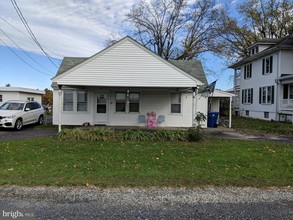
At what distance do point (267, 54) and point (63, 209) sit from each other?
25.1m

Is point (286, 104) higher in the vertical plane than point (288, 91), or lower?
lower

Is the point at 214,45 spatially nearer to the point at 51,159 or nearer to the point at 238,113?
the point at 238,113

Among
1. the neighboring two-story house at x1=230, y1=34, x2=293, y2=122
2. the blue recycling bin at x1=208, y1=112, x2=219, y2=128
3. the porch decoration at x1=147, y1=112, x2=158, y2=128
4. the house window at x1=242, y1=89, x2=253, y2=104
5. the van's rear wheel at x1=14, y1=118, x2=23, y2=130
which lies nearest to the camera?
the van's rear wheel at x1=14, y1=118, x2=23, y2=130

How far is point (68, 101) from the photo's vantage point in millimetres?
17328

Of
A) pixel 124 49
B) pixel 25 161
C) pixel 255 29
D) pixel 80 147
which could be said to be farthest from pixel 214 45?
pixel 25 161

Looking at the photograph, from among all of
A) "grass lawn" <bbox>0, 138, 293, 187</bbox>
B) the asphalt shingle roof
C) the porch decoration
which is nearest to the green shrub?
"grass lawn" <bbox>0, 138, 293, 187</bbox>

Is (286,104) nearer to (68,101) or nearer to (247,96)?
(247,96)

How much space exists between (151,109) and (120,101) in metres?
2.13

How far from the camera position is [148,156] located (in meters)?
7.86

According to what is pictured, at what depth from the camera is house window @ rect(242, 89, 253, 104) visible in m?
28.8

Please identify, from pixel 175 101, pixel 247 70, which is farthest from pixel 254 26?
pixel 175 101

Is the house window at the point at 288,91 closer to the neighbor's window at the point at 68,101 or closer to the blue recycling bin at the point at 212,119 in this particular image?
the blue recycling bin at the point at 212,119

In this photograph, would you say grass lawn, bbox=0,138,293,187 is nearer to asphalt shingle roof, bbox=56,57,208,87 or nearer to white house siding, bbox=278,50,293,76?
asphalt shingle roof, bbox=56,57,208,87

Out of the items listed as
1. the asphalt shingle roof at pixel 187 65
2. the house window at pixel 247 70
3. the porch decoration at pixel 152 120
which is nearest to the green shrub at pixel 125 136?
the porch decoration at pixel 152 120
